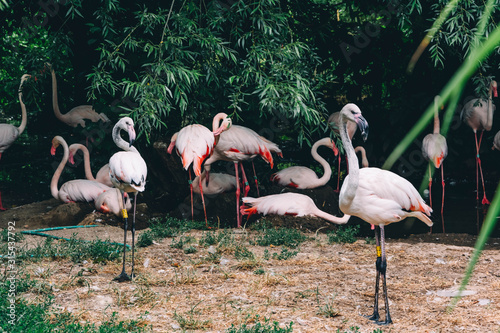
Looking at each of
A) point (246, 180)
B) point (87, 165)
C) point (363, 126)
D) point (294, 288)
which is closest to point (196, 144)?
point (246, 180)

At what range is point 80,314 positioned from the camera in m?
3.33

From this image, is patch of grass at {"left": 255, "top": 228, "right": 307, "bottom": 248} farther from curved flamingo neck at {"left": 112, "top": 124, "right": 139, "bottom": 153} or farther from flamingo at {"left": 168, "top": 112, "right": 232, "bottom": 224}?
curved flamingo neck at {"left": 112, "top": 124, "right": 139, "bottom": 153}

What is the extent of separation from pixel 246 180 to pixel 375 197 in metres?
3.95

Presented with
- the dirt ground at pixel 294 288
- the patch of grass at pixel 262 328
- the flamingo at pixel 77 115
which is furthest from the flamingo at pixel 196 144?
the patch of grass at pixel 262 328

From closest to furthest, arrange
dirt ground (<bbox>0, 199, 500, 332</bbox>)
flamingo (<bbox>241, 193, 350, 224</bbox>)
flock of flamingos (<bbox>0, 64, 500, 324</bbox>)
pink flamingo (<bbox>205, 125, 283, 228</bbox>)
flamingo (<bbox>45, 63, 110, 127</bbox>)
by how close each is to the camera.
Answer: dirt ground (<bbox>0, 199, 500, 332</bbox>), flock of flamingos (<bbox>0, 64, 500, 324</bbox>), flamingo (<bbox>241, 193, 350, 224</bbox>), pink flamingo (<bbox>205, 125, 283, 228</bbox>), flamingo (<bbox>45, 63, 110, 127</bbox>)

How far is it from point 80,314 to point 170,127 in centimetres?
528

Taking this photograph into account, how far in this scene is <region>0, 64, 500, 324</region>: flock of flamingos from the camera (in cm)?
361

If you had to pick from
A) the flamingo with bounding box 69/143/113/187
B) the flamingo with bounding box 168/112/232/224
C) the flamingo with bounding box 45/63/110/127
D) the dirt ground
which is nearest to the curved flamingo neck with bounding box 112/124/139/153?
the dirt ground

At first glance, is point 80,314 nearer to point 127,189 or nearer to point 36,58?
point 127,189

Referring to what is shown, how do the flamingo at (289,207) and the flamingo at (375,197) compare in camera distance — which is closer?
the flamingo at (375,197)

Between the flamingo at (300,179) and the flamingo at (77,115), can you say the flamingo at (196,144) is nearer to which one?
the flamingo at (300,179)

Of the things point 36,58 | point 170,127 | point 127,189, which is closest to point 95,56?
point 36,58

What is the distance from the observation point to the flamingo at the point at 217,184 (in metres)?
7.53

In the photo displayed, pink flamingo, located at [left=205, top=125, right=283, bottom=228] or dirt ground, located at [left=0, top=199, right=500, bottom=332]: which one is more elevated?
pink flamingo, located at [left=205, top=125, right=283, bottom=228]
